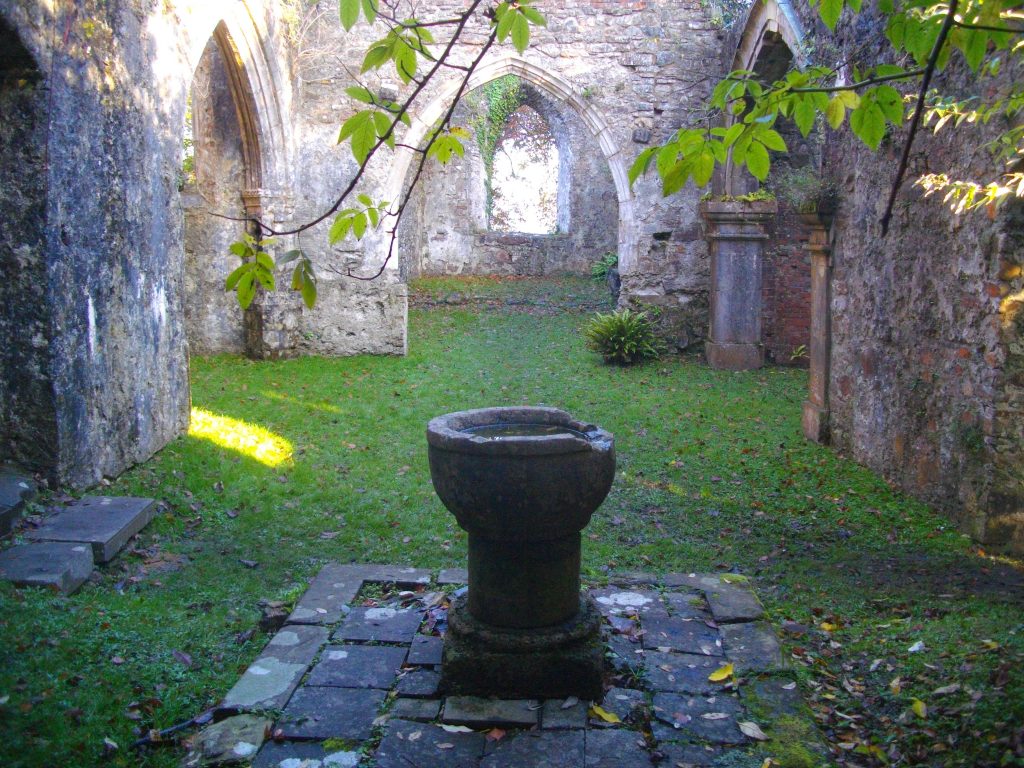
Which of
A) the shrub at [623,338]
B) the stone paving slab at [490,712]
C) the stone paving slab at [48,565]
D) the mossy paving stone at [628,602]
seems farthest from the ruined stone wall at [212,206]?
the stone paving slab at [490,712]

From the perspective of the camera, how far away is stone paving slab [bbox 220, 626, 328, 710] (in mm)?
3266

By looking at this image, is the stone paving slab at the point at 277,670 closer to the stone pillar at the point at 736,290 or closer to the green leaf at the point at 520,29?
the green leaf at the point at 520,29

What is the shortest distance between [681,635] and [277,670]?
1705mm

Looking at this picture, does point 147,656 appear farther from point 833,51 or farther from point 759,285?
point 759,285

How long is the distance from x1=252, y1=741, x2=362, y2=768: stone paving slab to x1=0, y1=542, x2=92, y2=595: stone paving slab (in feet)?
5.87

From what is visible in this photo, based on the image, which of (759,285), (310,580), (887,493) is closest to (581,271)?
(759,285)

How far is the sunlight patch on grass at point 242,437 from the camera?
277 inches

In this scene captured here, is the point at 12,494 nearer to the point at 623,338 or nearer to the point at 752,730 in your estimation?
the point at 752,730

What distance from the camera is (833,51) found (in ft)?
24.2

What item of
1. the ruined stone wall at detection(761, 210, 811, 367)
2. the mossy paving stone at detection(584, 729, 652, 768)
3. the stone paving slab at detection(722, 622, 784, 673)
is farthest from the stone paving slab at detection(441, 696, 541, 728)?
the ruined stone wall at detection(761, 210, 811, 367)

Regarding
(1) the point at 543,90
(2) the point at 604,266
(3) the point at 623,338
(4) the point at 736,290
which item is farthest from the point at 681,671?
(2) the point at 604,266

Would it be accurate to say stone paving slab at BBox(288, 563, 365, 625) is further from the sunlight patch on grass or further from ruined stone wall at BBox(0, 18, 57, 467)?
the sunlight patch on grass

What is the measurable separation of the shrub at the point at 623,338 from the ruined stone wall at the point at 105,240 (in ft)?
19.3

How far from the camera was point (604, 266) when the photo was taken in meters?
18.9
